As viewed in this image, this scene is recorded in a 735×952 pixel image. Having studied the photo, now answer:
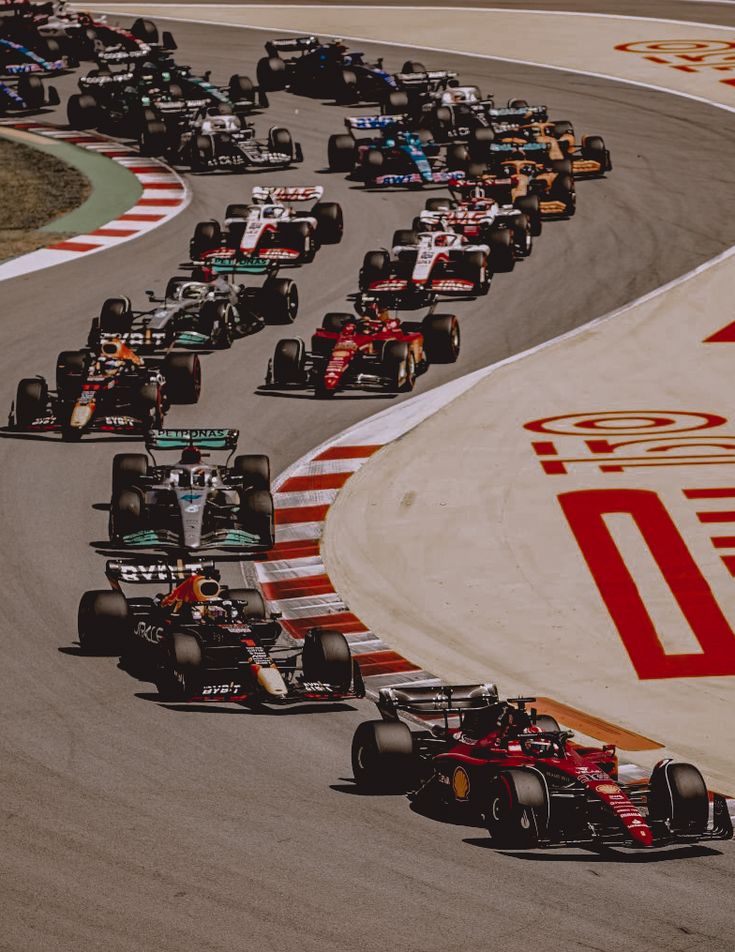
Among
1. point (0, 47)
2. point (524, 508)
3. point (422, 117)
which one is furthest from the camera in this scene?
point (0, 47)

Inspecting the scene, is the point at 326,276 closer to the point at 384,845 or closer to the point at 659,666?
the point at 659,666

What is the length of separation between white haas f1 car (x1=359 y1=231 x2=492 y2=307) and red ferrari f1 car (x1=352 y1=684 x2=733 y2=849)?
15.9 metres

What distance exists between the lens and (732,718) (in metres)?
17.7

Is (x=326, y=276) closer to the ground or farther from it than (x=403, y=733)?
closer to the ground

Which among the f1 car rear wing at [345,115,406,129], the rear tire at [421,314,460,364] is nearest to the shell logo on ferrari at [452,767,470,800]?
the rear tire at [421,314,460,364]

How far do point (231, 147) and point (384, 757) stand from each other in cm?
2839

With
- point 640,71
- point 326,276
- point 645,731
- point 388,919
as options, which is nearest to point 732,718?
point 645,731

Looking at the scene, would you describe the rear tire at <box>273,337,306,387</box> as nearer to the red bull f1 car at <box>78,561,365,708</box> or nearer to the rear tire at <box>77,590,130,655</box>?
the red bull f1 car at <box>78,561,365,708</box>

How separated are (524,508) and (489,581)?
8.03 feet

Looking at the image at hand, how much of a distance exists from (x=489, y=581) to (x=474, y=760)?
6.02m

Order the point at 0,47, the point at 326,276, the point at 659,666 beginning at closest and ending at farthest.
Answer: the point at 659,666 < the point at 326,276 < the point at 0,47

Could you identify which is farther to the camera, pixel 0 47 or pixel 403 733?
pixel 0 47

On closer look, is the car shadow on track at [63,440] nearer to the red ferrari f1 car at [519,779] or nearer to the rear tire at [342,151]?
the red ferrari f1 car at [519,779]

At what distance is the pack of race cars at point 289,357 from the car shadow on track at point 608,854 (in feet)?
0.31
